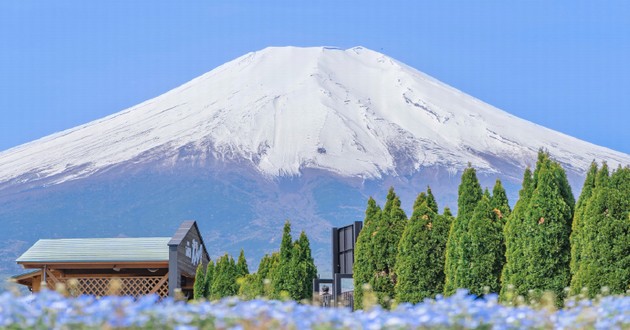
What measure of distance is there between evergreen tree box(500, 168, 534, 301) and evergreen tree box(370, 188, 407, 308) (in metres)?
3.64

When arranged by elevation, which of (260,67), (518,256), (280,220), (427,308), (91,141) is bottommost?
(427,308)

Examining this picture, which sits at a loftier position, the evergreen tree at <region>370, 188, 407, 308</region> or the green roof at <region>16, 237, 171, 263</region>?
the green roof at <region>16, 237, 171, 263</region>

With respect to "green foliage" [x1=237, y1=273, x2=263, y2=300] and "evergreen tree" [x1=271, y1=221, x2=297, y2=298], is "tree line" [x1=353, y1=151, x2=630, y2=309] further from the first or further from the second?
"evergreen tree" [x1=271, y1=221, x2=297, y2=298]

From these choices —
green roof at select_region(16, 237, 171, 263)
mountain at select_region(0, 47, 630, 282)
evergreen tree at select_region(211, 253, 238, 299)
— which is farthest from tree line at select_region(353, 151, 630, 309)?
mountain at select_region(0, 47, 630, 282)

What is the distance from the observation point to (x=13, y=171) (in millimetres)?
197875

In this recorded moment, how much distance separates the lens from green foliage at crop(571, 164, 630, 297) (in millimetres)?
14508

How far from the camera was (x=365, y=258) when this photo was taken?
20.1m

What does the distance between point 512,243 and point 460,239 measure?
3.99 feet

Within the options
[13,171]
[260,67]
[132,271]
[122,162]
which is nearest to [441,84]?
[260,67]

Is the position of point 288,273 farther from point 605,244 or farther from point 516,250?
point 605,244

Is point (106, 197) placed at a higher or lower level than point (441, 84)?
lower

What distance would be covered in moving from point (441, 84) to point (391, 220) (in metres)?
178

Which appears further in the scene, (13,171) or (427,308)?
(13,171)

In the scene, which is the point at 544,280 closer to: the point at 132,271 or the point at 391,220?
the point at 391,220
